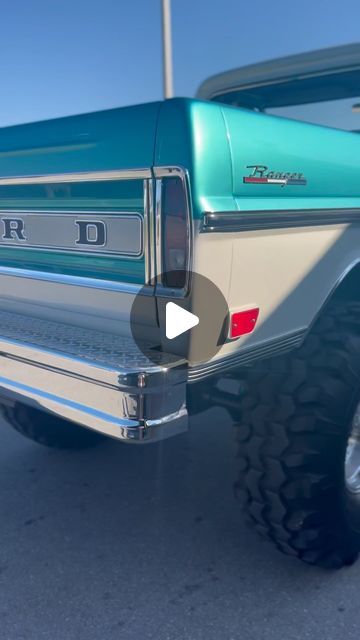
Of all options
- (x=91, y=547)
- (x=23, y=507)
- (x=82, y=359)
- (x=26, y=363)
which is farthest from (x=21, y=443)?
(x=82, y=359)

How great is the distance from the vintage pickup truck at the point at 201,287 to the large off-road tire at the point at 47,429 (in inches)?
32.8

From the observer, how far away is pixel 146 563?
2508 millimetres

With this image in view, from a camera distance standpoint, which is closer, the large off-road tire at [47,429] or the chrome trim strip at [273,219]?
the chrome trim strip at [273,219]

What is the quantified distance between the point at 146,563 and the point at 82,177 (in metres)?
1.58

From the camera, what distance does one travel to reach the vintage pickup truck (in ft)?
6.16

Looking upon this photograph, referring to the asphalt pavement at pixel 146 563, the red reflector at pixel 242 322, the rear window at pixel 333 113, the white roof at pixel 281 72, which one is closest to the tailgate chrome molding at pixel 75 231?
the red reflector at pixel 242 322

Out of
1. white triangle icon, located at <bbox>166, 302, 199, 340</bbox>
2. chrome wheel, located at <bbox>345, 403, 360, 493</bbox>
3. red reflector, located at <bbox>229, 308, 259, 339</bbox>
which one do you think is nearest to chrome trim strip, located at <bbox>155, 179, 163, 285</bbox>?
white triangle icon, located at <bbox>166, 302, 199, 340</bbox>

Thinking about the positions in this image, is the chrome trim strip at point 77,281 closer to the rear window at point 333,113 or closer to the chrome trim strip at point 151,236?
the chrome trim strip at point 151,236

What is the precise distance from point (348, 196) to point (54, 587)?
1.97m

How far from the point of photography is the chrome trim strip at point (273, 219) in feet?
6.09

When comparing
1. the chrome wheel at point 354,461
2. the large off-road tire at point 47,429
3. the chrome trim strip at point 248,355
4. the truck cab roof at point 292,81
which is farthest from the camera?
the truck cab roof at point 292,81

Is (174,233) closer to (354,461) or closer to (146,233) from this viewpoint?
(146,233)

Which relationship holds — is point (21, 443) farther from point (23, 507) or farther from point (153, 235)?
point (153, 235)

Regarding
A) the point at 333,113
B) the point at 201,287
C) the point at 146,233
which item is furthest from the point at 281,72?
the point at 201,287
